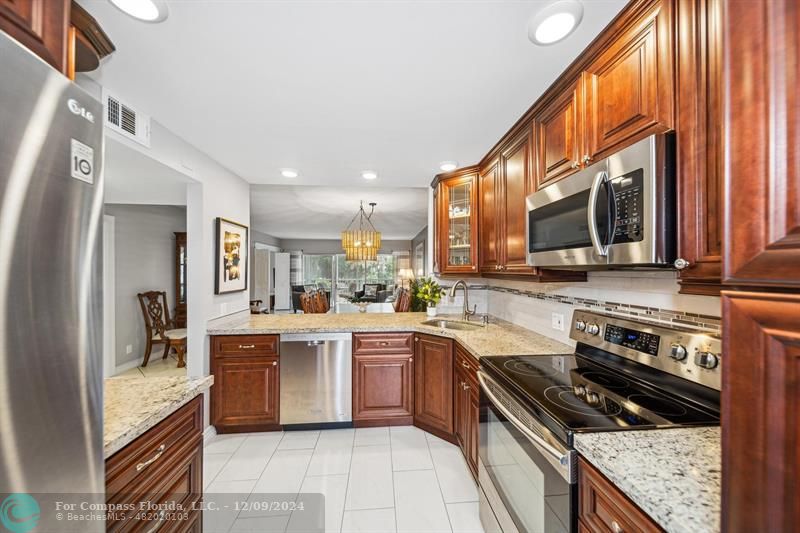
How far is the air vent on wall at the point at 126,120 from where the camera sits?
1.72 m

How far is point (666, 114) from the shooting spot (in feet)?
3.23

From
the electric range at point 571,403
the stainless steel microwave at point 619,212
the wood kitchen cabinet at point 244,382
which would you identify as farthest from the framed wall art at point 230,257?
the stainless steel microwave at point 619,212

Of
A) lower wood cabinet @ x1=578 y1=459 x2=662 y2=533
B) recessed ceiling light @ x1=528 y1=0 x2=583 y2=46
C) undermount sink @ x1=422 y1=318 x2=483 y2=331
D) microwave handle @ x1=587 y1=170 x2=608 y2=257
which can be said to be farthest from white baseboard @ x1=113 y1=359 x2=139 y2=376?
recessed ceiling light @ x1=528 y1=0 x2=583 y2=46

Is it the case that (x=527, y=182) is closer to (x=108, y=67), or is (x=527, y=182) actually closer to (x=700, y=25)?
(x=700, y=25)

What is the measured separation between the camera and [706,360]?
1072mm

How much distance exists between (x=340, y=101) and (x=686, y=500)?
201cm

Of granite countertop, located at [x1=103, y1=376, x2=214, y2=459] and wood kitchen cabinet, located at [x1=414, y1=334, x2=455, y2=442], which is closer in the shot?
granite countertop, located at [x1=103, y1=376, x2=214, y2=459]

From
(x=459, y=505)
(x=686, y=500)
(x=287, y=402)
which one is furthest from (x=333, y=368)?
(x=686, y=500)

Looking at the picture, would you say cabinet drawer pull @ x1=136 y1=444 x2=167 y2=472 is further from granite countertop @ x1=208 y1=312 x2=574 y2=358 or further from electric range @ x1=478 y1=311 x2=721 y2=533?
granite countertop @ x1=208 y1=312 x2=574 y2=358

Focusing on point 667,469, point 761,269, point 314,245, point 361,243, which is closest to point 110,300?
point 361,243

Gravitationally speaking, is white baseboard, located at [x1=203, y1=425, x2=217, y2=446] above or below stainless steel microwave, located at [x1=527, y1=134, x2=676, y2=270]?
below

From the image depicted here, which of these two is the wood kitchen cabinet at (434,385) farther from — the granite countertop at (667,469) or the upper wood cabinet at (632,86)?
the upper wood cabinet at (632,86)

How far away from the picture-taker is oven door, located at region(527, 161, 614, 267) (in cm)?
116

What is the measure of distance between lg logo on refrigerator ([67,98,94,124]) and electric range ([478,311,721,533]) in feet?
4.86
